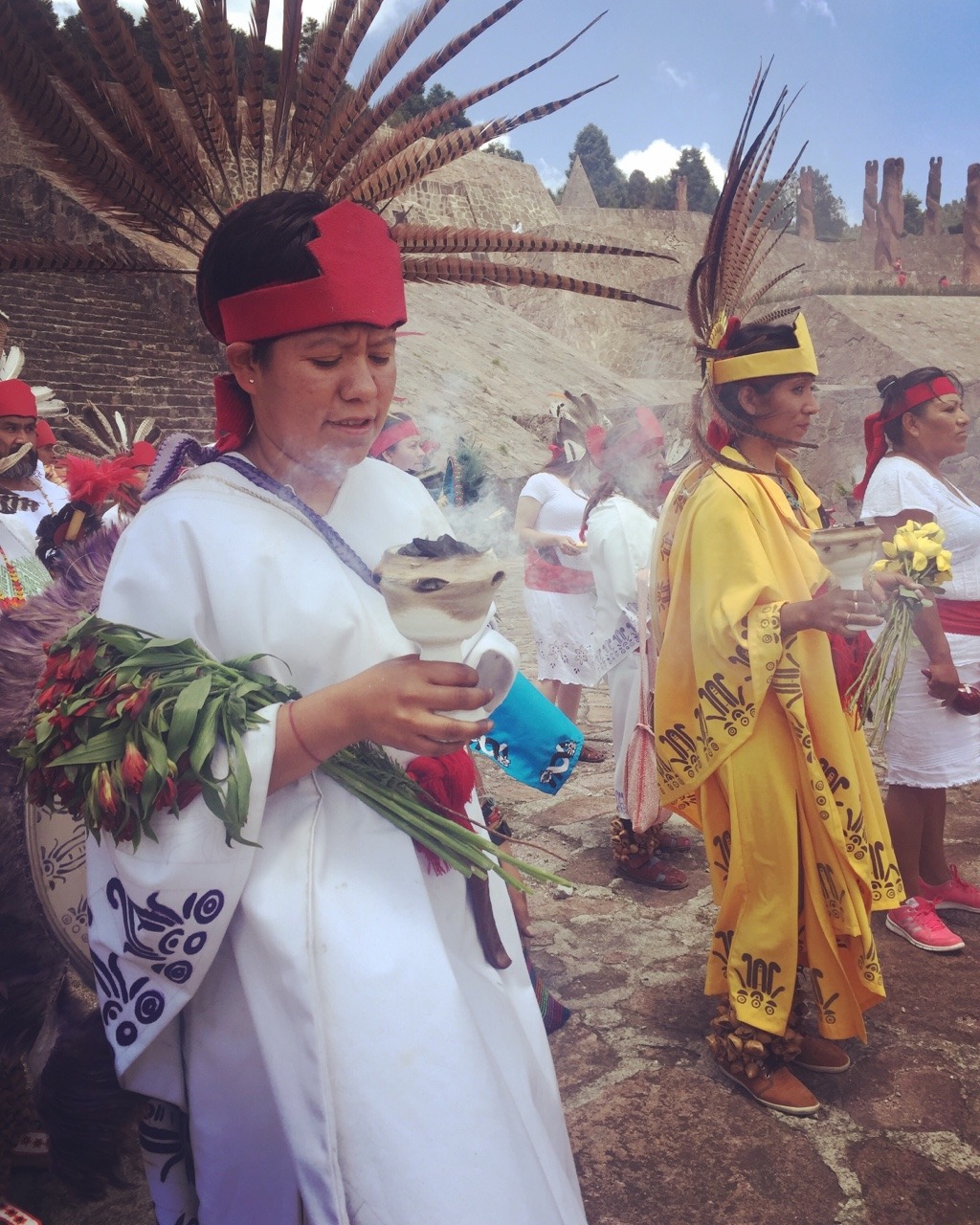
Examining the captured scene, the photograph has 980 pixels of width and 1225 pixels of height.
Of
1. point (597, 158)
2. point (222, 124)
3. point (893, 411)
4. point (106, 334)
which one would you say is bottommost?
point (893, 411)

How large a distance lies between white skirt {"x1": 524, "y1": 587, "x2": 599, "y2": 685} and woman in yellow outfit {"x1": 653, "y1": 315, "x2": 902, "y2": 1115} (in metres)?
2.92

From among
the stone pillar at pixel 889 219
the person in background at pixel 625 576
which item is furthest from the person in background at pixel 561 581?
the stone pillar at pixel 889 219

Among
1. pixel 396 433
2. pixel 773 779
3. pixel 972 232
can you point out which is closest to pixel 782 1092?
pixel 773 779

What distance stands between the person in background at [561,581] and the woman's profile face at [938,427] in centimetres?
225

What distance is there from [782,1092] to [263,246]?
2.40 meters

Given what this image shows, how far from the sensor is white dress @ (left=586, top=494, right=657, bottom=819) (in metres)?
4.48

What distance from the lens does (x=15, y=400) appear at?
389 cm

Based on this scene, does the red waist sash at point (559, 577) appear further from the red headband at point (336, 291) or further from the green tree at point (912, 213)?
the green tree at point (912, 213)

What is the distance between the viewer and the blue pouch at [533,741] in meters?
1.76

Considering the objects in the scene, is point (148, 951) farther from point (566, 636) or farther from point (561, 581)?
point (561, 581)

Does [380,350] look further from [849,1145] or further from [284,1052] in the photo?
[849,1145]

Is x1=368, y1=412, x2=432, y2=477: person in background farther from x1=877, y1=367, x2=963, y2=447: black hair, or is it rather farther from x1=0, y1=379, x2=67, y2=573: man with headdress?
x1=877, y1=367, x2=963, y2=447: black hair

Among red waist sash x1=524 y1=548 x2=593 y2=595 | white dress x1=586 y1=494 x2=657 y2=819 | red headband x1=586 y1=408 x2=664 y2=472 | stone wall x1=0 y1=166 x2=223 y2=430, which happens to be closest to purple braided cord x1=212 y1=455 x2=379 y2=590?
white dress x1=586 y1=494 x2=657 y2=819

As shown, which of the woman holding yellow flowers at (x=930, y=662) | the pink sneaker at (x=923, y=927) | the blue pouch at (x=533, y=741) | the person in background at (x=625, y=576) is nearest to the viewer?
the blue pouch at (x=533, y=741)
